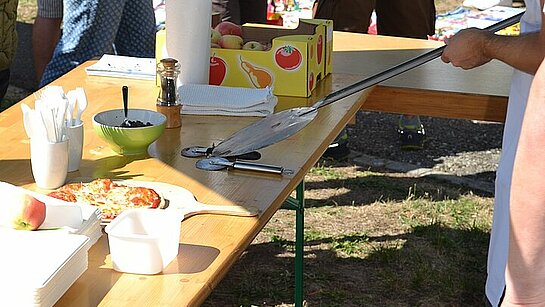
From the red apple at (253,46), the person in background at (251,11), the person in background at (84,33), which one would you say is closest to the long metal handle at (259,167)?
the red apple at (253,46)

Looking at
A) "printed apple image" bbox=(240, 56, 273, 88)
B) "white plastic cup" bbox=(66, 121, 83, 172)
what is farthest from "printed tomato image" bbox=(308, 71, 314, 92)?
"white plastic cup" bbox=(66, 121, 83, 172)

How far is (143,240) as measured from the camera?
1.45m

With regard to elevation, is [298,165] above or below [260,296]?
above

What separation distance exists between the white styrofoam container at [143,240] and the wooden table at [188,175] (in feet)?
0.06

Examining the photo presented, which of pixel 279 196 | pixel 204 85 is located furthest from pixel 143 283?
pixel 204 85

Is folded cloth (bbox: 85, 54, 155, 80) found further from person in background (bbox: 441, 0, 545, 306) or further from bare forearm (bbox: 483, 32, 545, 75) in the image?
bare forearm (bbox: 483, 32, 545, 75)

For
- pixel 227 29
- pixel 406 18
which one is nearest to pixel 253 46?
pixel 227 29

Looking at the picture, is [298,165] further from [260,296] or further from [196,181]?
[260,296]

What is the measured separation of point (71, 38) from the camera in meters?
3.41

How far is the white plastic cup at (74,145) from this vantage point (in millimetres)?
1895

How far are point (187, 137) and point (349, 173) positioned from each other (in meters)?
2.25

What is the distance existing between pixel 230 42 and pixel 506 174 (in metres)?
0.89

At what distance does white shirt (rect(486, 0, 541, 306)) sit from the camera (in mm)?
2002

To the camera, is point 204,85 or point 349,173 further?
point 349,173
